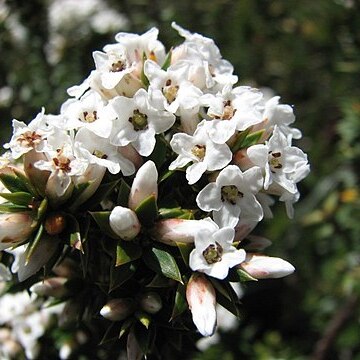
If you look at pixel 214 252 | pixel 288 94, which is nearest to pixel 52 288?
pixel 214 252

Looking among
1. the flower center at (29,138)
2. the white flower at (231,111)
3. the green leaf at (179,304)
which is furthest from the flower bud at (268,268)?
the flower center at (29,138)

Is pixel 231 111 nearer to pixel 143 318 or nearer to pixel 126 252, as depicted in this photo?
pixel 126 252

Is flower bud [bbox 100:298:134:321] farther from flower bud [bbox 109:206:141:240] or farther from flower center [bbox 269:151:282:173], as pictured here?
flower center [bbox 269:151:282:173]

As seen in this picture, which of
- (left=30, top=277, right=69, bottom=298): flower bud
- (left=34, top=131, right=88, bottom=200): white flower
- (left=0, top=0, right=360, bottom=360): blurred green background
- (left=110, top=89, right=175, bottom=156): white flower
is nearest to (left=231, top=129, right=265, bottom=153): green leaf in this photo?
(left=110, top=89, right=175, bottom=156): white flower

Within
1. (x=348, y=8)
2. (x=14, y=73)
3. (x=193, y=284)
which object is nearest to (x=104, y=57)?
(x=193, y=284)

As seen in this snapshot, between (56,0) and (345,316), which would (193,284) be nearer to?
(345,316)

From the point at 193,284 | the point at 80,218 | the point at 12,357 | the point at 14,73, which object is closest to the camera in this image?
the point at 193,284
